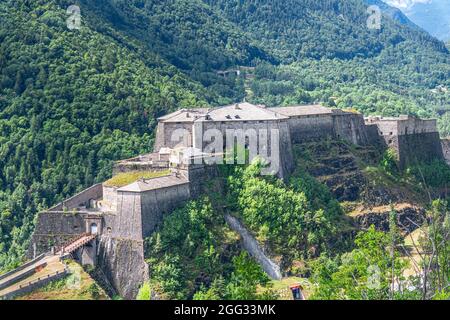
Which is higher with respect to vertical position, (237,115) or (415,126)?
(237,115)

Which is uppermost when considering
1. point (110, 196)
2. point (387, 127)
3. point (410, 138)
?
point (387, 127)

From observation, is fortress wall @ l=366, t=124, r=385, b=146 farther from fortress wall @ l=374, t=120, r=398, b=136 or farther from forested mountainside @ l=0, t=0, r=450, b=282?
forested mountainside @ l=0, t=0, r=450, b=282

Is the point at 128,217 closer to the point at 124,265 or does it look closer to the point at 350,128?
the point at 124,265

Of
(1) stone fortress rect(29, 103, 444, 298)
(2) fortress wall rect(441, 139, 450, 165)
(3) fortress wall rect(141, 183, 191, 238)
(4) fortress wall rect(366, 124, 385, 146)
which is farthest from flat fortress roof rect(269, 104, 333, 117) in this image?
(2) fortress wall rect(441, 139, 450, 165)

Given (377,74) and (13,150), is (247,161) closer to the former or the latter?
(13,150)

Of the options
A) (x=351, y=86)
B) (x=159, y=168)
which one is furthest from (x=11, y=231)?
(x=351, y=86)

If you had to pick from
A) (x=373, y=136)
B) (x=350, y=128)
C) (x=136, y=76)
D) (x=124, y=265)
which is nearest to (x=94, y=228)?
(x=124, y=265)

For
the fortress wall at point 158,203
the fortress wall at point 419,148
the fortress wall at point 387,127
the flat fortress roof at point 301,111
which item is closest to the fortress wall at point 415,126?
the fortress wall at point 419,148

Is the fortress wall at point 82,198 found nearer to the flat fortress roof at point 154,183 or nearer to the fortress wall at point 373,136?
the flat fortress roof at point 154,183
